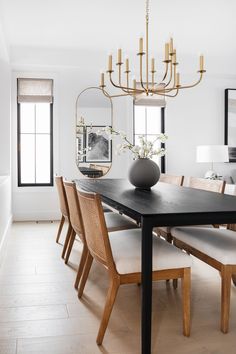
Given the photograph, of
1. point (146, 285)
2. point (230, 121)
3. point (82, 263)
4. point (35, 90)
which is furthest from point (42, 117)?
point (146, 285)

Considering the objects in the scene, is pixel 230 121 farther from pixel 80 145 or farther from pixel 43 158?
pixel 43 158

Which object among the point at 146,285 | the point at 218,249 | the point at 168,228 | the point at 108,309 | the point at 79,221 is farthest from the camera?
the point at 168,228

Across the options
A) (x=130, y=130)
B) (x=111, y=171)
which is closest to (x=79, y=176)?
(x=111, y=171)

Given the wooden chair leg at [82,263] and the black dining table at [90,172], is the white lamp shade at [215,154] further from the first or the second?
the wooden chair leg at [82,263]

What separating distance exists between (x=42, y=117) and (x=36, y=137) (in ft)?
1.08

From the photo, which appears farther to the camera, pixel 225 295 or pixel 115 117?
pixel 115 117

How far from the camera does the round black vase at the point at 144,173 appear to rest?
3361 millimetres

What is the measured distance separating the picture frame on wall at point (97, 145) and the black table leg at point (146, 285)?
440 cm

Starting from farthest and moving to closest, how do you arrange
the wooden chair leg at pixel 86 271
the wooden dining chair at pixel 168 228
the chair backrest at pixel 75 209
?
the wooden dining chair at pixel 168 228, the chair backrest at pixel 75 209, the wooden chair leg at pixel 86 271

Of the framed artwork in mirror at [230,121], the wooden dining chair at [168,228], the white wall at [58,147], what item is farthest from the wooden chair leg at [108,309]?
the framed artwork in mirror at [230,121]

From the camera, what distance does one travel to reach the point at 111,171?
6.46 meters

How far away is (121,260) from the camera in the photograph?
2.14 meters

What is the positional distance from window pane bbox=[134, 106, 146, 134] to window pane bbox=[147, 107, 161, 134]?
0.28ft

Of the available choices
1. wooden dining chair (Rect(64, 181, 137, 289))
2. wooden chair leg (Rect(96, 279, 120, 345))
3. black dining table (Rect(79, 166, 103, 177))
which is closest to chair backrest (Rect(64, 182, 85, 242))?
wooden dining chair (Rect(64, 181, 137, 289))
